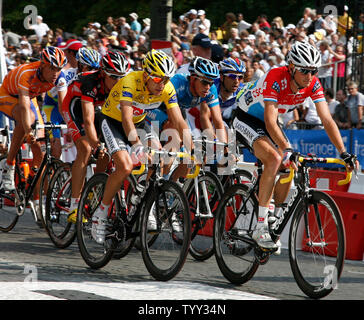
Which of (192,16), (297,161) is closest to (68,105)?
(297,161)

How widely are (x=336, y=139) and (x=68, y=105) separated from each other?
344cm

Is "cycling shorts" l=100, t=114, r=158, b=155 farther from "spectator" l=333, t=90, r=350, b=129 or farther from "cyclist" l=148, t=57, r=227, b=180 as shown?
"spectator" l=333, t=90, r=350, b=129

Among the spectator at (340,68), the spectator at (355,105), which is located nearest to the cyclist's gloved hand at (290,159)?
the spectator at (355,105)

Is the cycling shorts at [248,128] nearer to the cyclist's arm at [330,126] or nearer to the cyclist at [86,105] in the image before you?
the cyclist's arm at [330,126]

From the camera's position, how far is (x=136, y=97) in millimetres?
7836

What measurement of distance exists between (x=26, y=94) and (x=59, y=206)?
1.48 meters

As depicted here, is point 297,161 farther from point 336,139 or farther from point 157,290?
point 157,290

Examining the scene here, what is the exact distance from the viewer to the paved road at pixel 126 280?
6580 mm

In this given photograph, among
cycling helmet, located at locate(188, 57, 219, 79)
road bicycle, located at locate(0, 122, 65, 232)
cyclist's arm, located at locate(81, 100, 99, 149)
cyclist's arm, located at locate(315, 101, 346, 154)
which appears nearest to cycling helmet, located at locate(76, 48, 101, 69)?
road bicycle, located at locate(0, 122, 65, 232)

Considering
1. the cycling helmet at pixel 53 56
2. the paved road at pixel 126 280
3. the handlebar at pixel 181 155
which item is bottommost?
the paved road at pixel 126 280

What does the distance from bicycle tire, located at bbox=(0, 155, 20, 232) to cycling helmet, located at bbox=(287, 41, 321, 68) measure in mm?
4443

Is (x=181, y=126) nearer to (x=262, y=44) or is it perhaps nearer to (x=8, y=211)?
(x=8, y=211)

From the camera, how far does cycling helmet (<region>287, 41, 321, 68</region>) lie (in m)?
7.09

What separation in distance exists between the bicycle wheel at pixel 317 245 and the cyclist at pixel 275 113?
32cm
